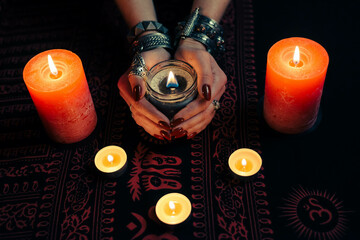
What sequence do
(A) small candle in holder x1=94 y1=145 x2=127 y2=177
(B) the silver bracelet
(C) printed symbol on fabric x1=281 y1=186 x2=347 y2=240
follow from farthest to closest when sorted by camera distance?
(B) the silver bracelet, (A) small candle in holder x1=94 y1=145 x2=127 y2=177, (C) printed symbol on fabric x1=281 y1=186 x2=347 y2=240

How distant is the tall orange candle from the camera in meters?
0.93

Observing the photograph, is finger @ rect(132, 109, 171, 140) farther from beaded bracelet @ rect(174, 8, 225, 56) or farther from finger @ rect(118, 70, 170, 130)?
beaded bracelet @ rect(174, 8, 225, 56)

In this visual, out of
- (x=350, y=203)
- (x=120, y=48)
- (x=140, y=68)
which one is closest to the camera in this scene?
(x=350, y=203)

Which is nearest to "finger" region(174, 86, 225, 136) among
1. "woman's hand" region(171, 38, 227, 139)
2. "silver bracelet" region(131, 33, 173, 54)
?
"woman's hand" region(171, 38, 227, 139)

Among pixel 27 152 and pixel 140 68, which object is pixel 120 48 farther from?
pixel 27 152

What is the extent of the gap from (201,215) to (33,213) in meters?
0.37

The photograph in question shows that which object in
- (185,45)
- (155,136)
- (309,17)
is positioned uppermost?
(309,17)

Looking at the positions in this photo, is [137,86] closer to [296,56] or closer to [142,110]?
[142,110]

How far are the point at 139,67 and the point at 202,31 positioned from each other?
0.22 metres

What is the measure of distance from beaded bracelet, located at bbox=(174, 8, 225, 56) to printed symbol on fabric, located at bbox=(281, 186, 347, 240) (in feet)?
1.44

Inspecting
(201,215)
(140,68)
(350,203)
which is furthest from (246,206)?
(140,68)

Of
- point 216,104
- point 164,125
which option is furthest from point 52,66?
point 216,104

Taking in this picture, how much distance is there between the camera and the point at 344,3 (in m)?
1.29

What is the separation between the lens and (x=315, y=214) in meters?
0.88
